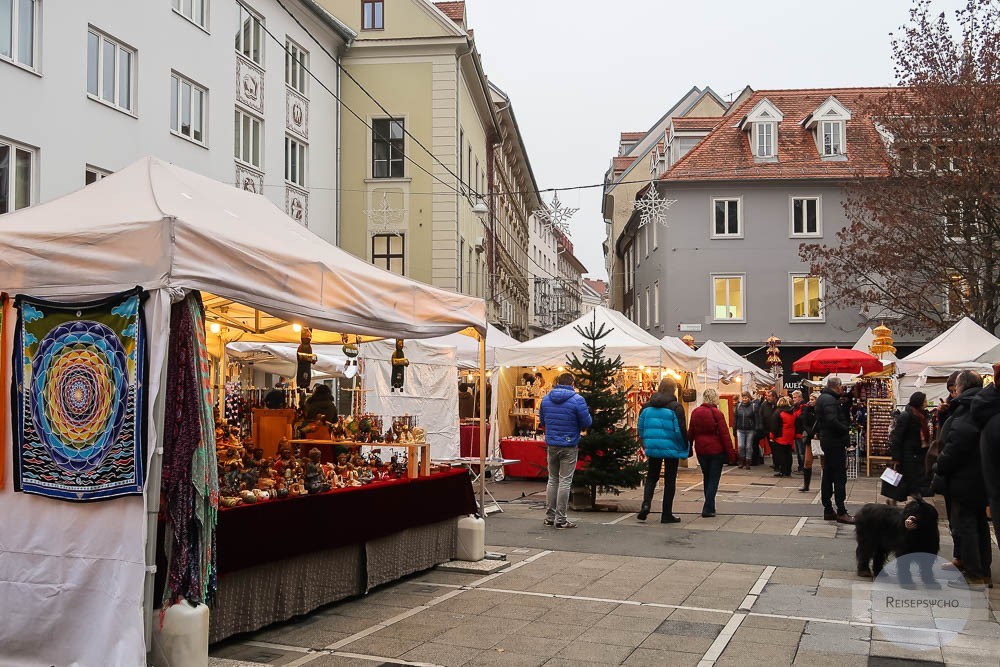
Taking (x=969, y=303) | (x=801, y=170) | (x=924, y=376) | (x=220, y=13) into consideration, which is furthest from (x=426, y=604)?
(x=801, y=170)

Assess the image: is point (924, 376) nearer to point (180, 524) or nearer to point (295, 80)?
point (180, 524)

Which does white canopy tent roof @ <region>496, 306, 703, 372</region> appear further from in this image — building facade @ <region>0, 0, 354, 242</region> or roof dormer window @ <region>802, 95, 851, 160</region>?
roof dormer window @ <region>802, 95, 851, 160</region>

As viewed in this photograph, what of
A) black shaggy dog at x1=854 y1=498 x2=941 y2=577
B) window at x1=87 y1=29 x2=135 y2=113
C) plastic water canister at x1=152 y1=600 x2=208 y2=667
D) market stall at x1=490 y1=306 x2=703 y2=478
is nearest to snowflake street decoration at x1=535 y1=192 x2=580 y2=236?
market stall at x1=490 y1=306 x2=703 y2=478

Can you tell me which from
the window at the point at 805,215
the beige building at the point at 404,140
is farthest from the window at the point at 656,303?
the beige building at the point at 404,140

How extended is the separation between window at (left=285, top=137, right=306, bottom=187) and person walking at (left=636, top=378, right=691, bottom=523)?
18.2 meters

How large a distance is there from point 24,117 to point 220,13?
7896mm

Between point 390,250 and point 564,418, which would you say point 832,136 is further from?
point 564,418

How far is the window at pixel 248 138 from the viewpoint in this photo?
26.2m

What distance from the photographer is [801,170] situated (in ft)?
125

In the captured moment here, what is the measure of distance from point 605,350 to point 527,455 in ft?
8.44

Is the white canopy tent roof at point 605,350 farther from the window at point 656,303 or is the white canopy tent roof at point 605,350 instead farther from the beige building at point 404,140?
the window at point 656,303

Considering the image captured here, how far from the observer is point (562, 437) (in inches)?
498

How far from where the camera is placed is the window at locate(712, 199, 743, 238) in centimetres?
3838

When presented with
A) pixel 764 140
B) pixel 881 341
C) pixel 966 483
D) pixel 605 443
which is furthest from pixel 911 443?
pixel 764 140
